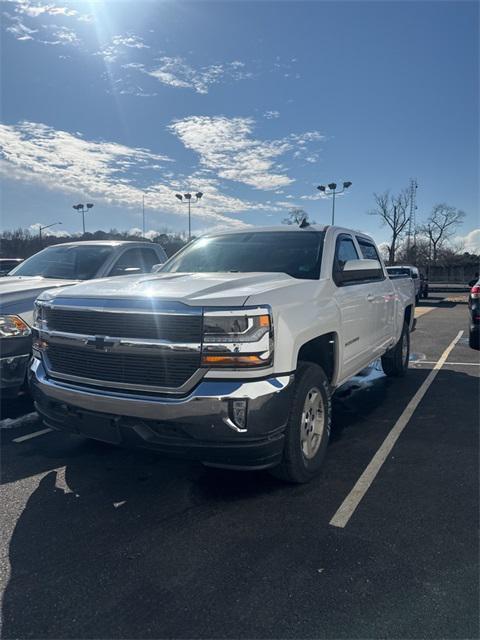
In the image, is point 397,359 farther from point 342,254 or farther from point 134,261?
point 134,261

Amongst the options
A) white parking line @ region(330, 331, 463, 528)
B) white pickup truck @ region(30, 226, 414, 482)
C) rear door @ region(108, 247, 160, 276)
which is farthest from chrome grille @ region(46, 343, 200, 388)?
rear door @ region(108, 247, 160, 276)

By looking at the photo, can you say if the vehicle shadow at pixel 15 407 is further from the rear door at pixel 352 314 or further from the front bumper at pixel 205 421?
the rear door at pixel 352 314

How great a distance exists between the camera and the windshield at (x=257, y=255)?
4250mm

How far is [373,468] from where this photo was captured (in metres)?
3.78

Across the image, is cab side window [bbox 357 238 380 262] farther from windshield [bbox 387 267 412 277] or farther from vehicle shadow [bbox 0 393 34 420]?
vehicle shadow [bbox 0 393 34 420]

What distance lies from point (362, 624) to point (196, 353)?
163 centimetres

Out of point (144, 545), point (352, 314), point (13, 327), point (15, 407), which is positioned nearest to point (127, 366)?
point (144, 545)

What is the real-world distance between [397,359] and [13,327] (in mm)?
5111

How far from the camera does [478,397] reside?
19.3 ft

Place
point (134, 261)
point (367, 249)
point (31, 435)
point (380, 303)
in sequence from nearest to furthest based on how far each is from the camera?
point (31, 435) → point (380, 303) → point (367, 249) → point (134, 261)

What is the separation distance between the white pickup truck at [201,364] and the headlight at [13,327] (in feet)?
4.38

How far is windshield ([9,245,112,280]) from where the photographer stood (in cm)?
650

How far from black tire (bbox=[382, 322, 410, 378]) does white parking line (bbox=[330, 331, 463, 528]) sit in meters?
0.51

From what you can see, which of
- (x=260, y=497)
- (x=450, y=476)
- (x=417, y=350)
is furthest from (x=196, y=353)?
(x=417, y=350)
